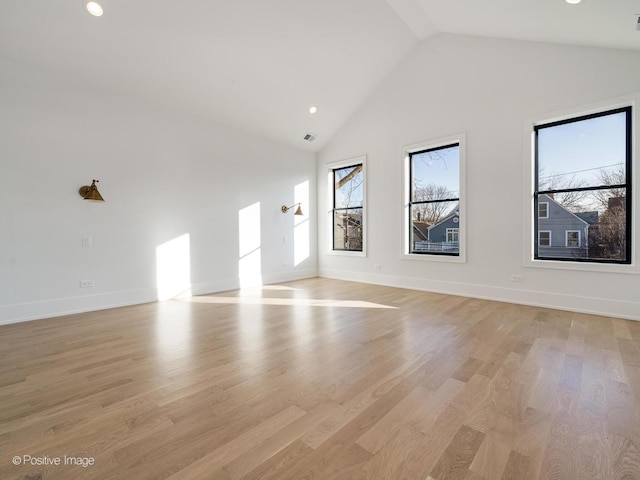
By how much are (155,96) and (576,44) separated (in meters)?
5.48

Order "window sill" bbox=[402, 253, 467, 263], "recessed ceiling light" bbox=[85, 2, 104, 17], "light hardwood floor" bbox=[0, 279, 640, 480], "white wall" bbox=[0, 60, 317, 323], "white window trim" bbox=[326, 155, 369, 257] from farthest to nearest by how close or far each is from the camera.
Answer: "white window trim" bbox=[326, 155, 369, 257]
"window sill" bbox=[402, 253, 467, 263]
"white wall" bbox=[0, 60, 317, 323]
"recessed ceiling light" bbox=[85, 2, 104, 17]
"light hardwood floor" bbox=[0, 279, 640, 480]

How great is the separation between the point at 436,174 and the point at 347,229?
213 cm

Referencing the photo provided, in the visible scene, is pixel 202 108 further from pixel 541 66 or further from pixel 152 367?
pixel 541 66

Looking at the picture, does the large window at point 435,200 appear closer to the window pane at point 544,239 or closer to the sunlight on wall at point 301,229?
the window pane at point 544,239

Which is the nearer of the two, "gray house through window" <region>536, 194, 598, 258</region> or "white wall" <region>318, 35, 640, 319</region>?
"white wall" <region>318, 35, 640, 319</region>

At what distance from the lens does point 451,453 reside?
140cm

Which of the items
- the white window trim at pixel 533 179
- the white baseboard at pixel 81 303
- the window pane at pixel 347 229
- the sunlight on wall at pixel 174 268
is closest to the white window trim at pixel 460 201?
the white window trim at pixel 533 179

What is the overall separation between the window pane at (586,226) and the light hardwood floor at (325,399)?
85 centimetres

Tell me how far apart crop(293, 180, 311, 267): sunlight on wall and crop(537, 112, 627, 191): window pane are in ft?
13.6

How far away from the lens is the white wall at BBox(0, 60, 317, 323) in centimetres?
351

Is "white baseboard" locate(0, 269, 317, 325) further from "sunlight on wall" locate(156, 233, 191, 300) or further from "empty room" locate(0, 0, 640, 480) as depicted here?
"sunlight on wall" locate(156, 233, 191, 300)

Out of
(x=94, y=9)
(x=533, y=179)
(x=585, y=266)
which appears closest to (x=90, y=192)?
A: (x=94, y=9)

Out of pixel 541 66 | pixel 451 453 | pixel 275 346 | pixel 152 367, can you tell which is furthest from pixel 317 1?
pixel 451 453

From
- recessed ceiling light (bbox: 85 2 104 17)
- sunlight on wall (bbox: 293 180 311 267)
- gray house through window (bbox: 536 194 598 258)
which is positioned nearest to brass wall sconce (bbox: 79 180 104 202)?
recessed ceiling light (bbox: 85 2 104 17)
